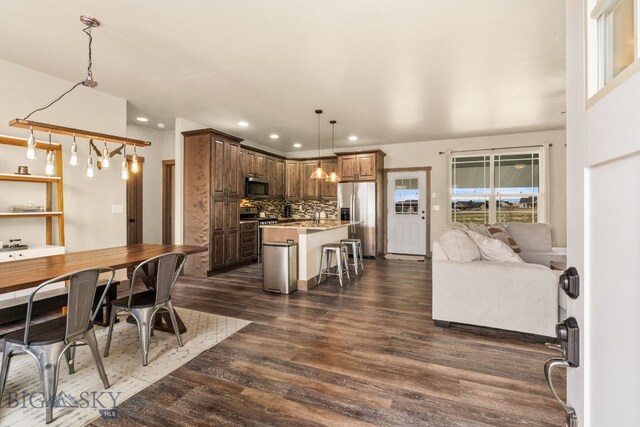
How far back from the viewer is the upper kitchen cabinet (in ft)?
23.1

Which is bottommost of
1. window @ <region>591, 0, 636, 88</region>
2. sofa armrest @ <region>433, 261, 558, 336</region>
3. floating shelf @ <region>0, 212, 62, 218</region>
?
sofa armrest @ <region>433, 261, 558, 336</region>

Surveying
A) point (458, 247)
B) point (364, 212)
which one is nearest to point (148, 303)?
point (458, 247)

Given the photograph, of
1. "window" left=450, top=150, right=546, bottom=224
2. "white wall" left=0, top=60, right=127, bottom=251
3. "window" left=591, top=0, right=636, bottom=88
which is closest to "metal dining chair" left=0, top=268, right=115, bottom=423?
"white wall" left=0, top=60, right=127, bottom=251

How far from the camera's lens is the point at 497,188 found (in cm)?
674

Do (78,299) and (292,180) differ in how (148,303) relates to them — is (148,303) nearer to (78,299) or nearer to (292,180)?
(78,299)

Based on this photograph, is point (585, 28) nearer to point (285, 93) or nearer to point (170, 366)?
point (170, 366)

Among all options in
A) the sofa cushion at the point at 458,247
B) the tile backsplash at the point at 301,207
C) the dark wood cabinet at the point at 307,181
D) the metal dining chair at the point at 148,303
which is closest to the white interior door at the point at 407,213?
the tile backsplash at the point at 301,207

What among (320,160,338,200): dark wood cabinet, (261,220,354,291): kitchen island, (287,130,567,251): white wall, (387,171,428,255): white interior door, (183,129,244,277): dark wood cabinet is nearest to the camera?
(261,220,354,291): kitchen island

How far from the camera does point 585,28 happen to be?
27.3 inches

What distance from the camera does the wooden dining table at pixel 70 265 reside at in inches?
74.2

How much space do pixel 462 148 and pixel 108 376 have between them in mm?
7155

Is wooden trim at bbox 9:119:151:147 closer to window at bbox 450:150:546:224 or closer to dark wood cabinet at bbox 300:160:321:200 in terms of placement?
dark wood cabinet at bbox 300:160:321:200

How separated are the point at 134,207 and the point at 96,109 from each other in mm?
2267

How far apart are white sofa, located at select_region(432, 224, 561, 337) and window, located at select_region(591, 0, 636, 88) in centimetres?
263
